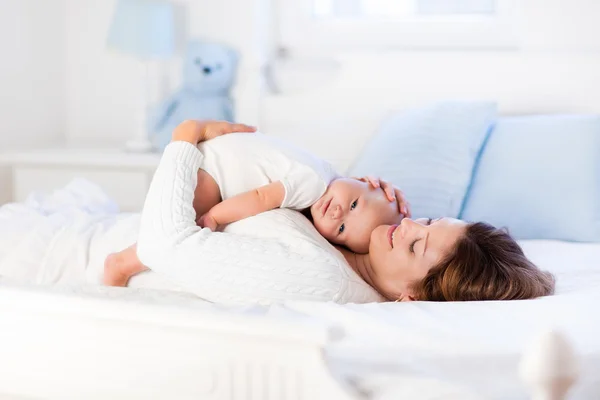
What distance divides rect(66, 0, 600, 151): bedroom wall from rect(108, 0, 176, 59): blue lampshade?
0.68 feet

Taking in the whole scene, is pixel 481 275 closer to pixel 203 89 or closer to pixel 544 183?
pixel 544 183

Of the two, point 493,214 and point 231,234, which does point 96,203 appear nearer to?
point 231,234

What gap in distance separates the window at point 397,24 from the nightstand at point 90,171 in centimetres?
72

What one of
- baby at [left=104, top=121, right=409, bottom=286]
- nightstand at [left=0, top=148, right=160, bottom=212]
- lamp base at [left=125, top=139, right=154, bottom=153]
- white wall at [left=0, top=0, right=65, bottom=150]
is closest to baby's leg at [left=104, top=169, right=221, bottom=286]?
baby at [left=104, top=121, right=409, bottom=286]

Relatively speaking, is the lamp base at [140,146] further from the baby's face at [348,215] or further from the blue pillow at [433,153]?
the baby's face at [348,215]

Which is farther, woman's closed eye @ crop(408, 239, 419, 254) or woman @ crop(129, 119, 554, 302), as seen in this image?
woman's closed eye @ crop(408, 239, 419, 254)

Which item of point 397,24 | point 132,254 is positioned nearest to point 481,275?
point 132,254

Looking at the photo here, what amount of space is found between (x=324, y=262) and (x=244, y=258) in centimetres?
13

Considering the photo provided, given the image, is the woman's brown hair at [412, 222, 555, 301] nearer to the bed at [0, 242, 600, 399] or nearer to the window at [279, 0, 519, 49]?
the bed at [0, 242, 600, 399]

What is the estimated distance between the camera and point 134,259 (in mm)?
1511

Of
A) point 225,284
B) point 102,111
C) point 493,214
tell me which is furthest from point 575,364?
point 102,111

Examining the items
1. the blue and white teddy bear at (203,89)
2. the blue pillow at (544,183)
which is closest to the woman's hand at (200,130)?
the blue pillow at (544,183)

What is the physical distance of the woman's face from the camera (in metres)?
1.41

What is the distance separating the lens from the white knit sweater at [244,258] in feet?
4.32
